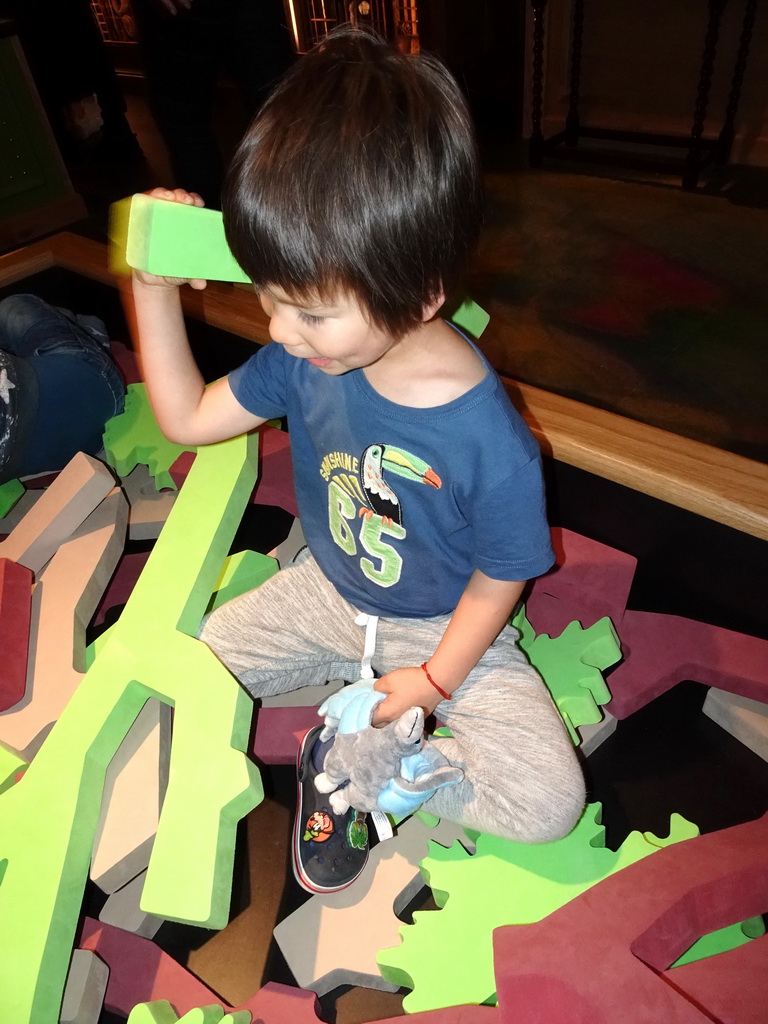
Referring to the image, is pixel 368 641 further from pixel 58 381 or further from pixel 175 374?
pixel 58 381

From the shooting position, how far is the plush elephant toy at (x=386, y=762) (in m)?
0.71

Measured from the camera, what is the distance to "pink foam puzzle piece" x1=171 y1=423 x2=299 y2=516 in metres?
1.24

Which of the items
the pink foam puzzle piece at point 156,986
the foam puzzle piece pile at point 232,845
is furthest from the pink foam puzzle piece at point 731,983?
the pink foam puzzle piece at point 156,986

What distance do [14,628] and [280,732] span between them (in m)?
→ 0.38

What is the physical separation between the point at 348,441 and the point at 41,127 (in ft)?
8.57

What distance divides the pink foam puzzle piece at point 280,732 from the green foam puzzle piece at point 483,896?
0.23m

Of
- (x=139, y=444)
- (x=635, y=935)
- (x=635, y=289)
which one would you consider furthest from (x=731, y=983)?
(x=635, y=289)

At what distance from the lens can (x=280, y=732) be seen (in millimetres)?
953

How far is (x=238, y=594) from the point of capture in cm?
108

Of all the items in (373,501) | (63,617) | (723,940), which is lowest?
(723,940)

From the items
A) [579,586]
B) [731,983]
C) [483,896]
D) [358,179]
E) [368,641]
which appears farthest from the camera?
[579,586]

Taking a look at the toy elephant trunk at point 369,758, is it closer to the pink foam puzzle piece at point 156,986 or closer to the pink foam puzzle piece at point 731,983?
the pink foam puzzle piece at point 156,986

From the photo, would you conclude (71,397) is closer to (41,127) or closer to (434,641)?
(434,641)

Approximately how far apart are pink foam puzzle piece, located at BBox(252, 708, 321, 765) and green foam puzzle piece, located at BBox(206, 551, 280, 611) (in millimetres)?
177
